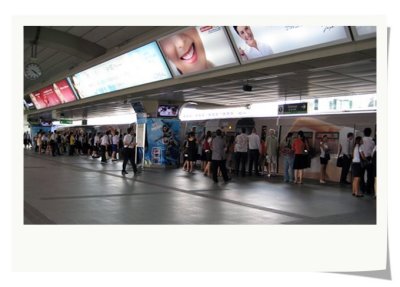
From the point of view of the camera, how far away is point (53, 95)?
1073 inches

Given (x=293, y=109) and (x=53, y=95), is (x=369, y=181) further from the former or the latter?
(x=53, y=95)

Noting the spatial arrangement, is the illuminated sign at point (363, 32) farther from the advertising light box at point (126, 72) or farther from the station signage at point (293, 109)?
the station signage at point (293, 109)

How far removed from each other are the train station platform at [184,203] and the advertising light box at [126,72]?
4.05 metres

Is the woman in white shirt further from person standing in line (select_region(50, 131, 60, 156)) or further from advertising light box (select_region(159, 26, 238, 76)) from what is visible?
person standing in line (select_region(50, 131, 60, 156))

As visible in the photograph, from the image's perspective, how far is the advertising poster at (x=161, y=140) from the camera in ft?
62.3

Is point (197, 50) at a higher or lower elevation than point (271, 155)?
higher

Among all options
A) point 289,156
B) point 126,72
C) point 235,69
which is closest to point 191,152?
point 126,72

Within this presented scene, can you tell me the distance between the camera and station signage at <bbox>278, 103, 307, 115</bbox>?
54.2 feet

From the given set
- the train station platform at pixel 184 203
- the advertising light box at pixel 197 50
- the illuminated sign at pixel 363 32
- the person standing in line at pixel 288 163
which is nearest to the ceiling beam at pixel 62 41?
the advertising light box at pixel 197 50

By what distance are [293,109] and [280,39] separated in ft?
26.3

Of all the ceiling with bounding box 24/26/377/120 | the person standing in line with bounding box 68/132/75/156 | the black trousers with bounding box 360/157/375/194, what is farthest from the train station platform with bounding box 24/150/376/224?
the person standing in line with bounding box 68/132/75/156
